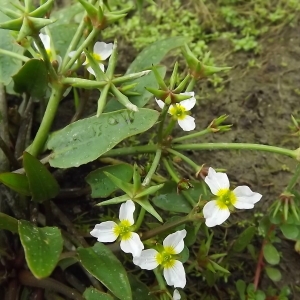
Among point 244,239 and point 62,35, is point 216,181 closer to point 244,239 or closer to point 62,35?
point 244,239

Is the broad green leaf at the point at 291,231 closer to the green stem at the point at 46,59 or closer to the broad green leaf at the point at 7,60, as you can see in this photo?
the green stem at the point at 46,59

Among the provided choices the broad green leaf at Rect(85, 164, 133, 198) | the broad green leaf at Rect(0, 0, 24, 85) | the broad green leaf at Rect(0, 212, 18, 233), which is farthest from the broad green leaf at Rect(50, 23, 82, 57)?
the broad green leaf at Rect(0, 212, 18, 233)

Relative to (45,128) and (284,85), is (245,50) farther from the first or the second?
(45,128)

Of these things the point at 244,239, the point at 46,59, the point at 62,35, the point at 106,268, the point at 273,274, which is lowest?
the point at 273,274

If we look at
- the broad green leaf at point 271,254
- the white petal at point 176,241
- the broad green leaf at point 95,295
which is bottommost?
the broad green leaf at point 271,254

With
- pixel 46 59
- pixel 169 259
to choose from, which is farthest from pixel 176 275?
pixel 46 59

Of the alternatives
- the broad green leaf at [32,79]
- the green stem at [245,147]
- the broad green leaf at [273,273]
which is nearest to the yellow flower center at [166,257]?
the green stem at [245,147]
